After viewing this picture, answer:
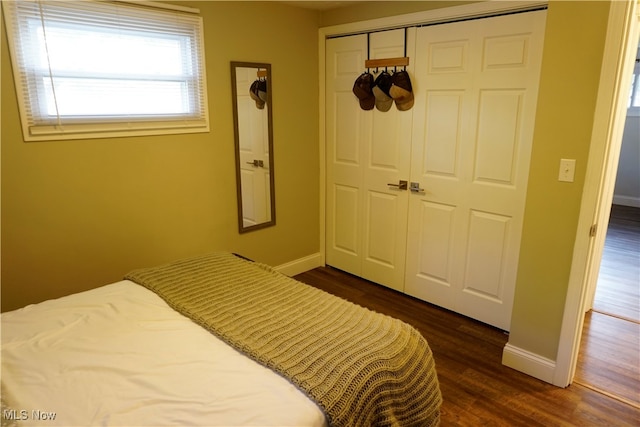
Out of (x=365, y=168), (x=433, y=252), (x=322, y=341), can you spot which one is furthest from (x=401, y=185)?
(x=322, y=341)

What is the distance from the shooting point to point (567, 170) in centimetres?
202

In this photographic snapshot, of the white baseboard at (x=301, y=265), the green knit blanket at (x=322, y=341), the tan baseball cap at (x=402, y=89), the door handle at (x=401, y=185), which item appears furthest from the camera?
the white baseboard at (x=301, y=265)

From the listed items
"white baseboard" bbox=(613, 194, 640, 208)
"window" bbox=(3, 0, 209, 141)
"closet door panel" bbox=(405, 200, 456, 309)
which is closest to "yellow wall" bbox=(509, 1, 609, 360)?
"closet door panel" bbox=(405, 200, 456, 309)

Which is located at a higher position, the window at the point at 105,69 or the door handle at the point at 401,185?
the window at the point at 105,69

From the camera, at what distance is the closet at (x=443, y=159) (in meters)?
2.51

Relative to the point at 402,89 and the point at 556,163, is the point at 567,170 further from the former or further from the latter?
the point at 402,89

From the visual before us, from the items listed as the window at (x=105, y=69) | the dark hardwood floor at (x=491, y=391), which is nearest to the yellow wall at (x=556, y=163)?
the dark hardwood floor at (x=491, y=391)

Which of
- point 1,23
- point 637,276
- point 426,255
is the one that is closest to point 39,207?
point 1,23

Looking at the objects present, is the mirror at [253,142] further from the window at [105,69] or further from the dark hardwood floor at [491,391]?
the dark hardwood floor at [491,391]

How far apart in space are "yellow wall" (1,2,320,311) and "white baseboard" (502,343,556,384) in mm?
1877

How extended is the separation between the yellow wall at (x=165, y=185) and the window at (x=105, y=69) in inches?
2.8

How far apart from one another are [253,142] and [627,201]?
5562 mm

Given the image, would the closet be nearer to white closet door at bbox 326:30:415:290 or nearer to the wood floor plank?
white closet door at bbox 326:30:415:290

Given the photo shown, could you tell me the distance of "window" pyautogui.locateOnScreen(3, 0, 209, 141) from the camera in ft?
7.02
